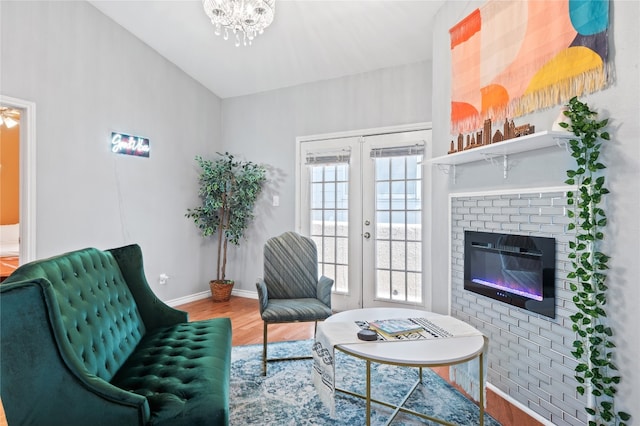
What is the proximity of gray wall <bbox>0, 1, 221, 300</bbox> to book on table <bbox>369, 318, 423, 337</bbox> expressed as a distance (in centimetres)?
306

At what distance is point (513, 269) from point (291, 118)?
10.7 ft

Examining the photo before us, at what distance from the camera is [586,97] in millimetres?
1818

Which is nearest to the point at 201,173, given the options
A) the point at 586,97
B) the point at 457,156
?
the point at 457,156

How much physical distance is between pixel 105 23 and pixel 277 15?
6.13 ft

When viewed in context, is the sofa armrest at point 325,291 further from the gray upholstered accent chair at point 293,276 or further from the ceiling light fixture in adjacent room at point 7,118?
the ceiling light fixture in adjacent room at point 7,118

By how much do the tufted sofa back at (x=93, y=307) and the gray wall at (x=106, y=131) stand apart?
1.76 m

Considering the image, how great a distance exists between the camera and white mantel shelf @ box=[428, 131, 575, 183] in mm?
1842

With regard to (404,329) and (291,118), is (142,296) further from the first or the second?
(291,118)

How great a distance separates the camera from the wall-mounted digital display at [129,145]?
12.8ft

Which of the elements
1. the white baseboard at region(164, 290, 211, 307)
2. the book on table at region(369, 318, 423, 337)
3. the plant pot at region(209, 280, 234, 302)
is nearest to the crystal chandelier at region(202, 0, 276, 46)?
the book on table at region(369, 318, 423, 337)

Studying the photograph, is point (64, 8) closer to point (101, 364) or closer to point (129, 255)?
point (129, 255)

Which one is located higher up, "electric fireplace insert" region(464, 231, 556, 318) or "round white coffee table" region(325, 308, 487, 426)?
"electric fireplace insert" region(464, 231, 556, 318)

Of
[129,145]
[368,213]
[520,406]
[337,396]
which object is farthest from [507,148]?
[129,145]

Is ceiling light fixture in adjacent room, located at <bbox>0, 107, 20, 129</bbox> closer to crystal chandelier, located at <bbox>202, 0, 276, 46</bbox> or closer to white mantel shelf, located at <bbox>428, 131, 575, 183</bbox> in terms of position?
crystal chandelier, located at <bbox>202, 0, 276, 46</bbox>
